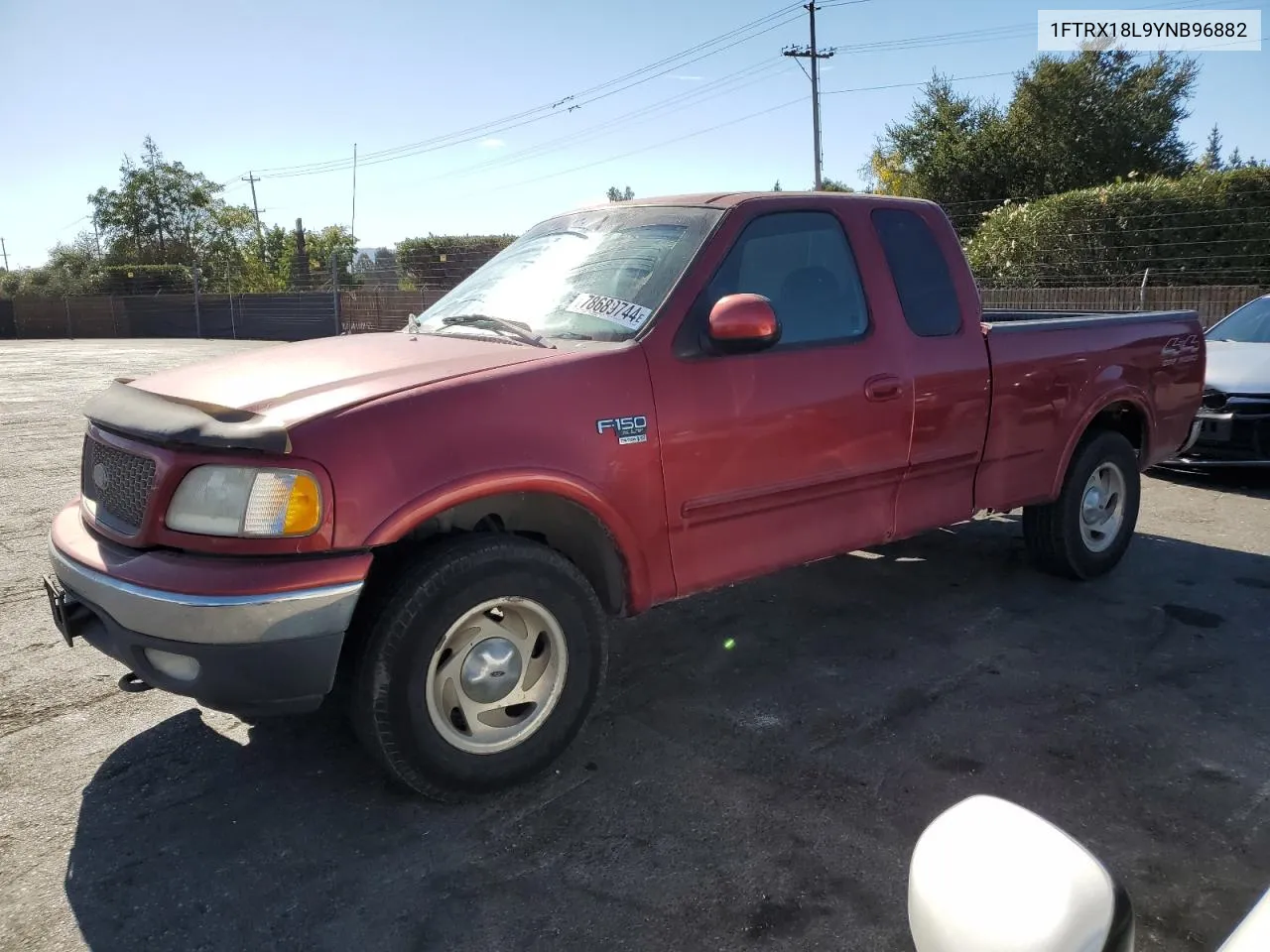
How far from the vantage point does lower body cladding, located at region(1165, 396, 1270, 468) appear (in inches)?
281

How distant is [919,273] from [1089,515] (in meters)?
1.95

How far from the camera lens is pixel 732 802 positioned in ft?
9.91

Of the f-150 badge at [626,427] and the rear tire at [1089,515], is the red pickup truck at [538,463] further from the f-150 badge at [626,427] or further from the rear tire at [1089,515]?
the rear tire at [1089,515]

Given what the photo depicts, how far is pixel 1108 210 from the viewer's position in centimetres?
1720

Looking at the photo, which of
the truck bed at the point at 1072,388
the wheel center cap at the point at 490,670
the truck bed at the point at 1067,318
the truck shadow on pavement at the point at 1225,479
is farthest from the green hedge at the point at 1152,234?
the wheel center cap at the point at 490,670

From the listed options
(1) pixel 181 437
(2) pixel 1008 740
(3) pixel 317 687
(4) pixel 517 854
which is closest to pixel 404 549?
(3) pixel 317 687

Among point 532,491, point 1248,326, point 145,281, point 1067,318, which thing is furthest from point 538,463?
point 145,281

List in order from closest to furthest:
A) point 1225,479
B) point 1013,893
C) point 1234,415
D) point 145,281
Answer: point 1013,893 → point 1234,415 → point 1225,479 → point 145,281

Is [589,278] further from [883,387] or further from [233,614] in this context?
[233,614]

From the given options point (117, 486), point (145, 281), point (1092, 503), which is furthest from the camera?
point (145, 281)

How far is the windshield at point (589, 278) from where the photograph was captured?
3486 mm

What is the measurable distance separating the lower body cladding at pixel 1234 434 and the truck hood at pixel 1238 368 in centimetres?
10

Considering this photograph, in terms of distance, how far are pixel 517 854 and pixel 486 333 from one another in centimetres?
189

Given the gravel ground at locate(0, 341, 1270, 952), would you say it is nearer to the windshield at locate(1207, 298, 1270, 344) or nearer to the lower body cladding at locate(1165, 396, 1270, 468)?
the lower body cladding at locate(1165, 396, 1270, 468)
